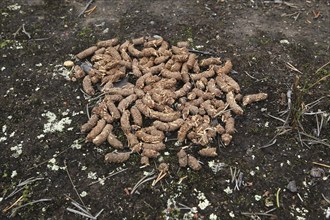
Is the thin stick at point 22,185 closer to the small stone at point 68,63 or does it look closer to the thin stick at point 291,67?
the small stone at point 68,63

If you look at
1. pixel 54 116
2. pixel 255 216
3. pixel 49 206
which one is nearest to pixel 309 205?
pixel 255 216

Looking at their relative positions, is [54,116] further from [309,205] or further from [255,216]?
[309,205]

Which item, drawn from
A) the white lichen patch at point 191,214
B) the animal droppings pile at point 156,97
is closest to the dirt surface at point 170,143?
the white lichen patch at point 191,214

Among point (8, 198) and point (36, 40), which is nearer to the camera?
point (8, 198)

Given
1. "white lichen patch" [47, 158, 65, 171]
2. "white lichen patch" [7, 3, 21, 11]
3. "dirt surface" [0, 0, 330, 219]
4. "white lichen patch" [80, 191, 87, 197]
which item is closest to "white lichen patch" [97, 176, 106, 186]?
"dirt surface" [0, 0, 330, 219]

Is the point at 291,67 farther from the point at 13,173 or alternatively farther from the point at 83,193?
the point at 13,173

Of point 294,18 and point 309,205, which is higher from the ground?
point 294,18

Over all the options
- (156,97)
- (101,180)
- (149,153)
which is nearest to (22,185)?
(101,180)
